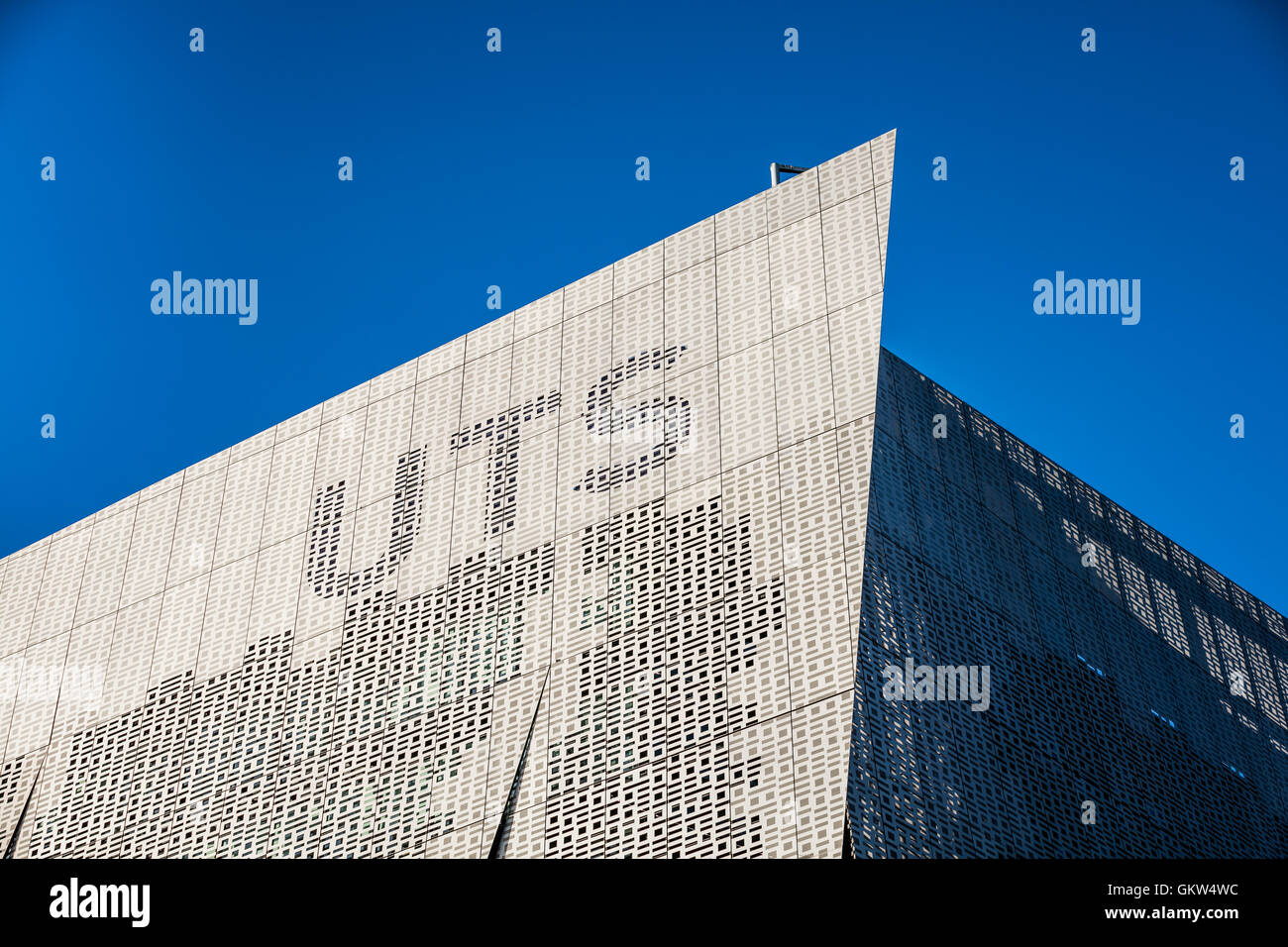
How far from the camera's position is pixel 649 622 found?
1588cm

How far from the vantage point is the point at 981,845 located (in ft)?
48.4

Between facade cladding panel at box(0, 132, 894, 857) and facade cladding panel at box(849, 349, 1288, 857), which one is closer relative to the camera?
facade cladding panel at box(849, 349, 1288, 857)

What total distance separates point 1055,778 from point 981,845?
223cm

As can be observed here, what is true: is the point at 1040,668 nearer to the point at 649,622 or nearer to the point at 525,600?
the point at 649,622

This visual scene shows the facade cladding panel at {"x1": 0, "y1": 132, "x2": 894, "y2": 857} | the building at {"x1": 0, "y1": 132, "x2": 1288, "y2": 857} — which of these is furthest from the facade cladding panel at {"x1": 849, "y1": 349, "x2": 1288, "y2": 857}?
the facade cladding panel at {"x1": 0, "y1": 132, "x2": 894, "y2": 857}

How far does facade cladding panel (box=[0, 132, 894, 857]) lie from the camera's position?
14875 millimetres

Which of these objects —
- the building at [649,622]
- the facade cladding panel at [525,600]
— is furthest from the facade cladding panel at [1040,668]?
the facade cladding panel at [525,600]

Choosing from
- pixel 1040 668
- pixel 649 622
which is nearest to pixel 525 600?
pixel 649 622

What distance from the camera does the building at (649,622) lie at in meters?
14.8

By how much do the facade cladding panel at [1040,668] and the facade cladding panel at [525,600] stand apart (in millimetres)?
874

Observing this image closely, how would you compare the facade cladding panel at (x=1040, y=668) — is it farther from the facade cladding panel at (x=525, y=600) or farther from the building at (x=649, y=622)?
the facade cladding panel at (x=525, y=600)

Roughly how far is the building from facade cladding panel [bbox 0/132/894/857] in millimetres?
43

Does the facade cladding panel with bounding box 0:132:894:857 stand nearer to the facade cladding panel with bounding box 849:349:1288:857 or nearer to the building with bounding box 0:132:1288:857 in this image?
the building with bounding box 0:132:1288:857

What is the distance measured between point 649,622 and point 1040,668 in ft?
16.7
